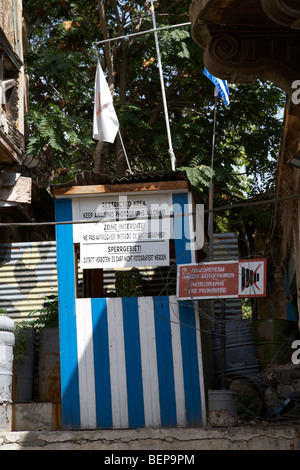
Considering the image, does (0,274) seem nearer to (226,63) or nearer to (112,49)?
(112,49)

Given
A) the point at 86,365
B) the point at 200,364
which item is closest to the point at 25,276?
the point at 86,365

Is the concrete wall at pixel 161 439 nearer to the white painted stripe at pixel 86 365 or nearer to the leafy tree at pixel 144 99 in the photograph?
the white painted stripe at pixel 86 365

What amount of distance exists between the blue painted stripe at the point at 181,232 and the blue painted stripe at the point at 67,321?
1569 millimetres

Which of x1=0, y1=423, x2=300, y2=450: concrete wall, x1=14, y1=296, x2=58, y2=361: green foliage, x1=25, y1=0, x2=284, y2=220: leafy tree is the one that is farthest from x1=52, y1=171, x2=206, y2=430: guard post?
x1=25, y1=0, x2=284, y2=220: leafy tree

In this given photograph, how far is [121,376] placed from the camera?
952 cm

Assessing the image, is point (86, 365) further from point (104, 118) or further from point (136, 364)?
point (104, 118)

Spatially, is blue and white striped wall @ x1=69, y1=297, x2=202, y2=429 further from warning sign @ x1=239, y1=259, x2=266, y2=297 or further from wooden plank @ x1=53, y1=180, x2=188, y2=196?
wooden plank @ x1=53, y1=180, x2=188, y2=196

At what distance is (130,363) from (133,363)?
0.04m

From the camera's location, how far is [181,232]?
979 centimetres

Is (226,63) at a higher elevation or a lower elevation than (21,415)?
higher

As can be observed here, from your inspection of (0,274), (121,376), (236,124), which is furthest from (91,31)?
(121,376)

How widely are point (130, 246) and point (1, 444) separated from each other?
10.7ft

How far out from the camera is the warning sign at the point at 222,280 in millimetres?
8773

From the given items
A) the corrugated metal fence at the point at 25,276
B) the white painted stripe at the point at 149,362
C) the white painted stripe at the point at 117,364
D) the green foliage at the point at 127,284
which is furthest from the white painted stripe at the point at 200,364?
the corrugated metal fence at the point at 25,276
